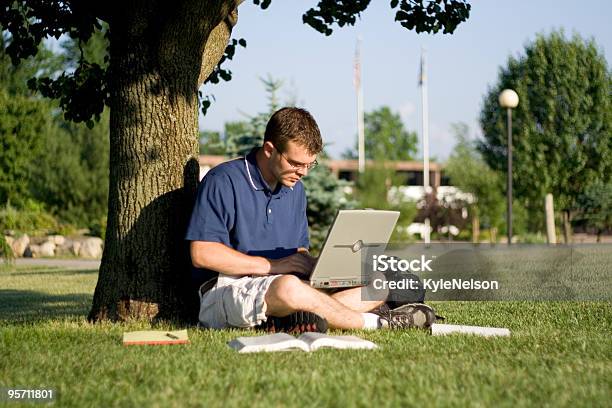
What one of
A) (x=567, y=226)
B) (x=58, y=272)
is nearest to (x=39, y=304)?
(x=58, y=272)

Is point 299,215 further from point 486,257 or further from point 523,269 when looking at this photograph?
point 486,257

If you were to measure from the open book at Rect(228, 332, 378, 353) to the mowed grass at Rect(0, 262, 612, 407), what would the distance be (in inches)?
4.2

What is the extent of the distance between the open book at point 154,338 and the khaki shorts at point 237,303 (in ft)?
1.51

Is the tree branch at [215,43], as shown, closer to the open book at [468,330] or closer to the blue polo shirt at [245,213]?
the blue polo shirt at [245,213]

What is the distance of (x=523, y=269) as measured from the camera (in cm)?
1424

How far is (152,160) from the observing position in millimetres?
6828

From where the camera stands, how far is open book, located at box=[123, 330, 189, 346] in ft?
17.1

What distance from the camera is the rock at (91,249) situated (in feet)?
89.3

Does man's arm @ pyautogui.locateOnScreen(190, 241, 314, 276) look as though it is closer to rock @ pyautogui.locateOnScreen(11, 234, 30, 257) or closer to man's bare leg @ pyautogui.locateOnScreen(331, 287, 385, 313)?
man's bare leg @ pyautogui.locateOnScreen(331, 287, 385, 313)

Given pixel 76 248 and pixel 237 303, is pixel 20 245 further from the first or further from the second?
pixel 237 303

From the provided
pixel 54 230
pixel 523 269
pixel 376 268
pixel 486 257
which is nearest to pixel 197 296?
pixel 376 268

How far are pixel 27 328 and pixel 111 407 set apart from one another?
2960 mm

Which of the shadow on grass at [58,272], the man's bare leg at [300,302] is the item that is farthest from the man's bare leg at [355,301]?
the shadow on grass at [58,272]

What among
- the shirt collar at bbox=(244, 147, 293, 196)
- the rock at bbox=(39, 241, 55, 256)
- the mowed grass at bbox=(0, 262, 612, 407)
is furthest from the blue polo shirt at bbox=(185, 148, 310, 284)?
the rock at bbox=(39, 241, 55, 256)
